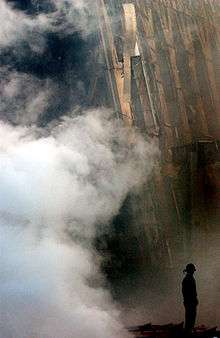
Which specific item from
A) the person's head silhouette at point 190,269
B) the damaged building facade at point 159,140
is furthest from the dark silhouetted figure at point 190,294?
the damaged building facade at point 159,140

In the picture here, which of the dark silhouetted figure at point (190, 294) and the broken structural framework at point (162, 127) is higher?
the broken structural framework at point (162, 127)

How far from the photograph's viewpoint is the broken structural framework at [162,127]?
24.6ft

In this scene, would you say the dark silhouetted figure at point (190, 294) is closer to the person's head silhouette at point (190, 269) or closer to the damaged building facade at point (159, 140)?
the person's head silhouette at point (190, 269)

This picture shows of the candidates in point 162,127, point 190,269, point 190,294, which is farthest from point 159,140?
point 190,294

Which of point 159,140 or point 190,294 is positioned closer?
point 190,294

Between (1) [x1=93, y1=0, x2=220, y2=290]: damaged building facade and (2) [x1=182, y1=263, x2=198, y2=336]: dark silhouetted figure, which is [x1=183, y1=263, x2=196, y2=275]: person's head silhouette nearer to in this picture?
(2) [x1=182, y1=263, x2=198, y2=336]: dark silhouetted figure

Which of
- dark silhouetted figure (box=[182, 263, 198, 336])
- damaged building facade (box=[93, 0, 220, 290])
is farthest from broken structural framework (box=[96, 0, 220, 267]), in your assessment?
dark silhouetted figure (box=[182, 263, 198, 336])

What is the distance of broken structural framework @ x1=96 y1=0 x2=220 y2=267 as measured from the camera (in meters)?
7.50

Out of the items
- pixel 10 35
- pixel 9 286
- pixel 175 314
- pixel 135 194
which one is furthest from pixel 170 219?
pixel 10 35

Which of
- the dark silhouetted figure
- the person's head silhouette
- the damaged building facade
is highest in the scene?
the damaged building facade

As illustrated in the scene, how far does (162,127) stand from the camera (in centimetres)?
768

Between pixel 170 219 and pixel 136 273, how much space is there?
1.14 metres

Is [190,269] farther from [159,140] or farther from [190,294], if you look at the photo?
[159,140]

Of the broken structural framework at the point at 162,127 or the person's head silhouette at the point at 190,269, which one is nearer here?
the person's head silhouette at the point at 190,269
